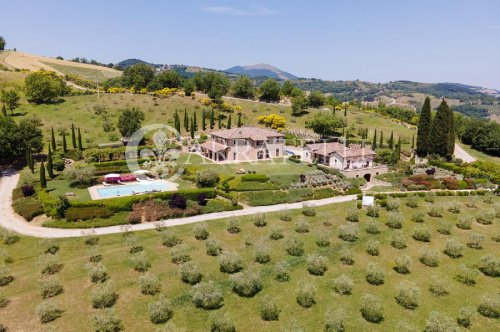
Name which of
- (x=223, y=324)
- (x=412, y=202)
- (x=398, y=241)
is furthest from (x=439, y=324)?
(x=412, y=202)

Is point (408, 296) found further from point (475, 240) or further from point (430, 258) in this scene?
point (475, 240)

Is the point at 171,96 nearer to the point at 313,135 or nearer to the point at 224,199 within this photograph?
the point at 313,135

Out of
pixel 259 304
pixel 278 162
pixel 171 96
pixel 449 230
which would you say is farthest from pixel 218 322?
pixel 171 96

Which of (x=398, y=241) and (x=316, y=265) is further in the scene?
(x=398, y=241)

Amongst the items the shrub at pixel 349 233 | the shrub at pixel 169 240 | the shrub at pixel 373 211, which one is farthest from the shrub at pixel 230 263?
the shrub at pixel 373 211

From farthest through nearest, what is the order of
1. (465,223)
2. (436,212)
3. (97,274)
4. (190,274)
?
1. (436,212)
2. (465,223)
3. (97,274)
4. (190,274)

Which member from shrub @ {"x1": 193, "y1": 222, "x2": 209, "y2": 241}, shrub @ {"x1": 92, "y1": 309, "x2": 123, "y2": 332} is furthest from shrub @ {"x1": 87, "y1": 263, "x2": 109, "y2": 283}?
shrub @ {"x1": 193, "y1": 222, "x2": 209, "y2": 241}

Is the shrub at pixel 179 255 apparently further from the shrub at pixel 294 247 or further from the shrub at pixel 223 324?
the shrub at pixel 294 247
